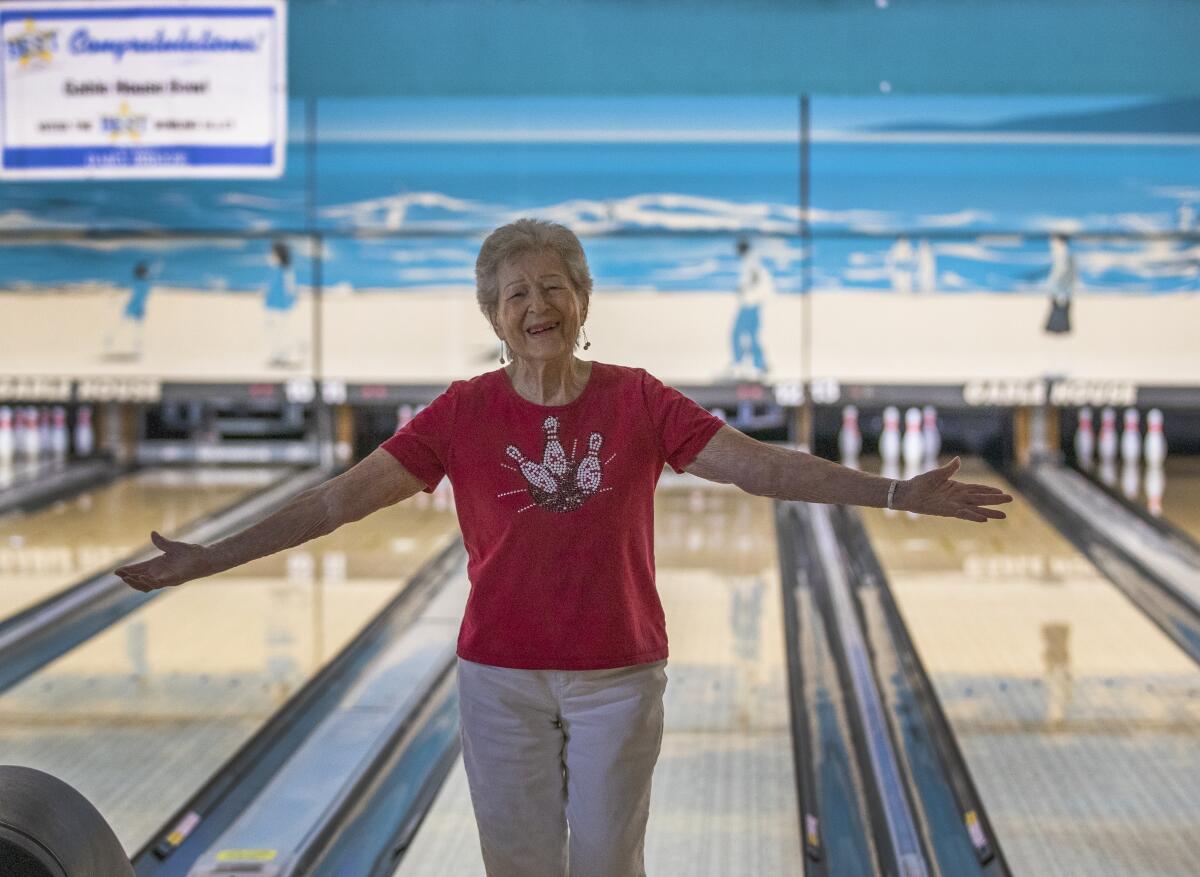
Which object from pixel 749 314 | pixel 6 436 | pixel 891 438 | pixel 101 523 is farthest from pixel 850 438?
pixel 6 436

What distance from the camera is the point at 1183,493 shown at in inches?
226

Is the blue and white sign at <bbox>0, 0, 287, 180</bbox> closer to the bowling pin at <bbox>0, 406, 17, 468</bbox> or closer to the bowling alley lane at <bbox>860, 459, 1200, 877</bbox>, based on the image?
the bowling pin at <bbox>0, 406, 17, 468</bbox>

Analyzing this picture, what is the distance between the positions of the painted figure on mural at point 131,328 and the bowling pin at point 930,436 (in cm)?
353

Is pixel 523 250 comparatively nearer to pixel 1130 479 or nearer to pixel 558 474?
pixel 558 474

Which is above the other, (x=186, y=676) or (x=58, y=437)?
(x=58, y=437)

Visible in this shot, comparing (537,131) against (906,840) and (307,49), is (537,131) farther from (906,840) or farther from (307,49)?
(906,840)

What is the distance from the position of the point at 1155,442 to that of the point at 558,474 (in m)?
5.04

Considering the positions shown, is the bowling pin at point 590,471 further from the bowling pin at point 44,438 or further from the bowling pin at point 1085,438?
the bowling pin at point 44,438

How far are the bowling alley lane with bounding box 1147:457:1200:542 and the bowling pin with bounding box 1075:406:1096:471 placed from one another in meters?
0.32

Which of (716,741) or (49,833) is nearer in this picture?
(49,833)

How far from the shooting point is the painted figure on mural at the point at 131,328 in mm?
6387

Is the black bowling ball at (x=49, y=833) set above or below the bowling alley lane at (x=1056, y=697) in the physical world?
above

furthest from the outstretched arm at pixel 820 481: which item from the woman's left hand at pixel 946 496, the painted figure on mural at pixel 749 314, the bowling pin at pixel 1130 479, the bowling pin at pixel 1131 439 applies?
the bowling pin at pixel 1131 439

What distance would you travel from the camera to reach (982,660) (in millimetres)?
3873
